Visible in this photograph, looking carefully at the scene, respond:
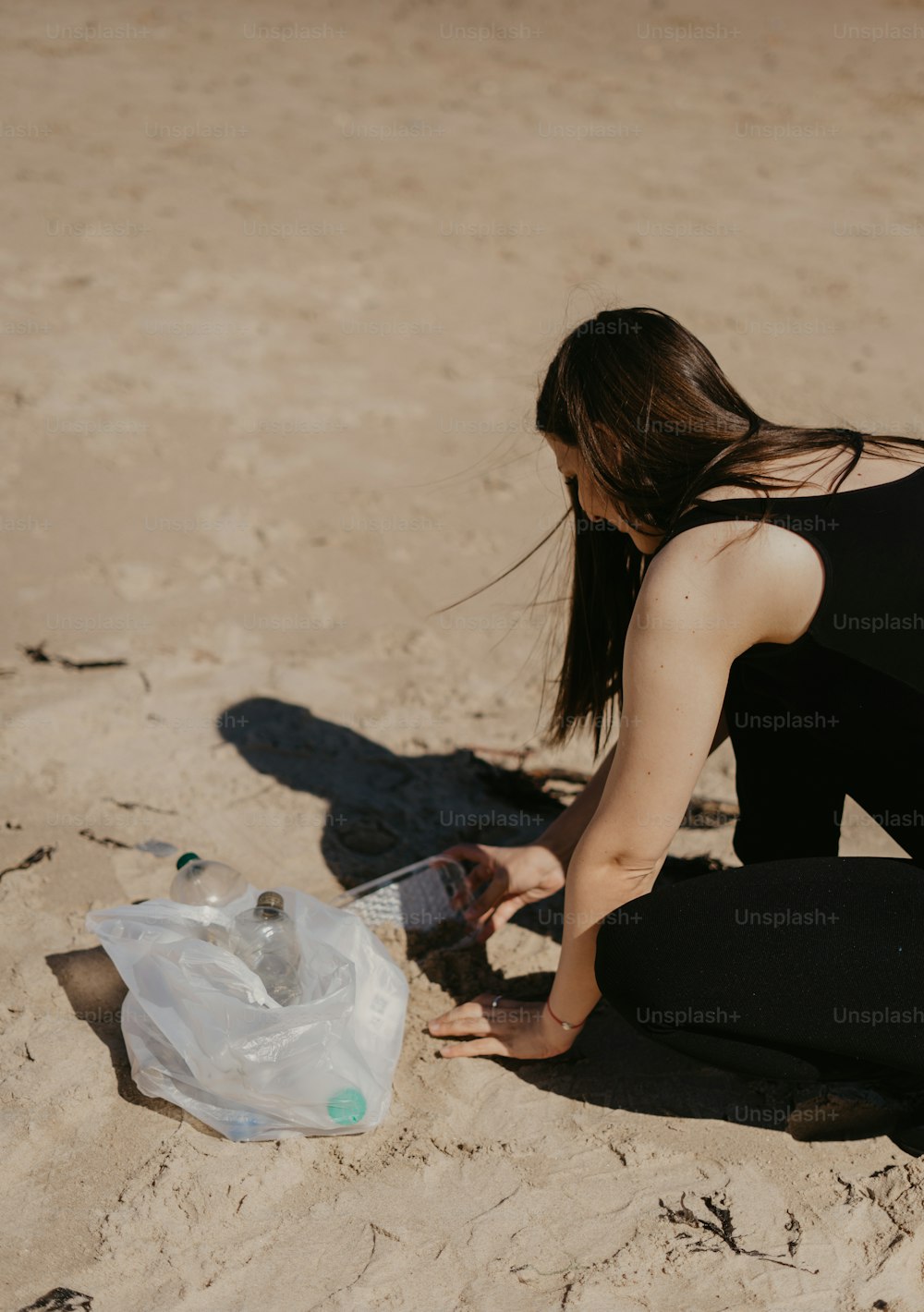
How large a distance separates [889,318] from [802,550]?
380 cm

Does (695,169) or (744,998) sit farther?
(695,169)

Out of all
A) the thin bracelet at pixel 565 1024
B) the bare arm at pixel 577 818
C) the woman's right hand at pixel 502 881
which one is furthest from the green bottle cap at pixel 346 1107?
the bare arm at pixel 577 818

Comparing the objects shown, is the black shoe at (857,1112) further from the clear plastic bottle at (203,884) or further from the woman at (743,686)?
the clear plastic bottle at (203,884)

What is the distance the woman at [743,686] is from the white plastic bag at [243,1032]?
12.9 inches

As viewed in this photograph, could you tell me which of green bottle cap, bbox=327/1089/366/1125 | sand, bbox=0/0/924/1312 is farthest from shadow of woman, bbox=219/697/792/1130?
green bottle cap, bbox=327/1089/366/1125

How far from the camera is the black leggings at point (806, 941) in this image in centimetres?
165

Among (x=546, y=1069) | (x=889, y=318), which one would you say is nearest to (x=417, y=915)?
(x=546, y=1069)

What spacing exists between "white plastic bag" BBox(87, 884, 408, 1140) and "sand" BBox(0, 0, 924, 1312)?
6 cm

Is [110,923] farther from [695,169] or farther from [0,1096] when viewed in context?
[695,169]

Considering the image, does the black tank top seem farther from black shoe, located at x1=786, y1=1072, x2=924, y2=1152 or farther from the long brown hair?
black shoe, located at x1=786, y1=1072, x2=924, y2=1152

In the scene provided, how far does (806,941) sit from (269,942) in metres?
0.83

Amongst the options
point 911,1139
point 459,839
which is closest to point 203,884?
point 459,839

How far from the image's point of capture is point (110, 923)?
6.05ft

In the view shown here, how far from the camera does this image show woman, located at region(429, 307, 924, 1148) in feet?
5.23
